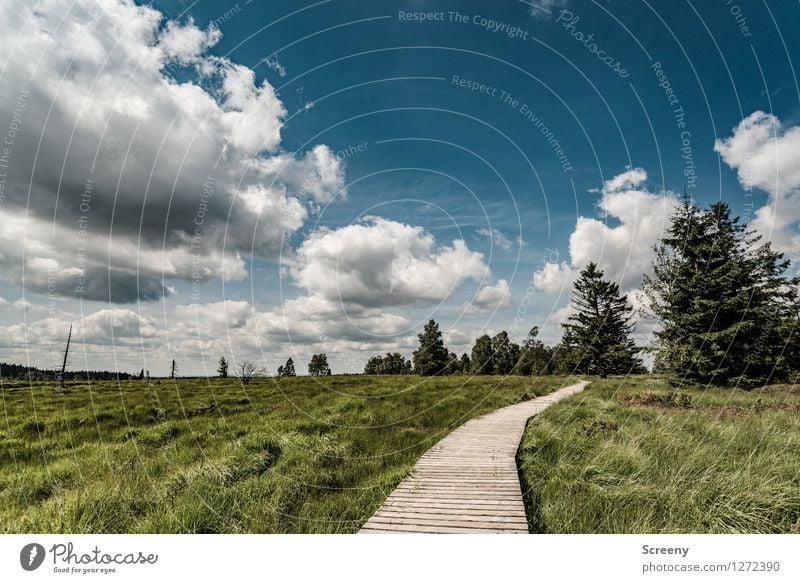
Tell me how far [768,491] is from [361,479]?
6748 mm

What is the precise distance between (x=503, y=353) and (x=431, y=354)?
17.3 m

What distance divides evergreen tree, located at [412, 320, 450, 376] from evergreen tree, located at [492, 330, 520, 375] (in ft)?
34.9

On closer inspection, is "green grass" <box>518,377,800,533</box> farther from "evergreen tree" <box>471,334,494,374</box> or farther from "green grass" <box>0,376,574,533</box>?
"evergreen tree" <box>471,334,494,374</box>

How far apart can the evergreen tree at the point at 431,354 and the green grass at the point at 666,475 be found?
6427cm

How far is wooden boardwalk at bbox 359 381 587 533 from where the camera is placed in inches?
226

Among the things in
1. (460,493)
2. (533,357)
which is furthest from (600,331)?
(460,493)

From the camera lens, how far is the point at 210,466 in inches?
313

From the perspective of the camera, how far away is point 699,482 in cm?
669

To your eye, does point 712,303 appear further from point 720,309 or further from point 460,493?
point 460,493

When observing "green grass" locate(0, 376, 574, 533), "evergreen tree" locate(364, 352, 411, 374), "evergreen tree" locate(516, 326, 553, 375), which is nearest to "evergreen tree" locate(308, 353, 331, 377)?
"evergreen tree" locate(364, 352, 411, 374)

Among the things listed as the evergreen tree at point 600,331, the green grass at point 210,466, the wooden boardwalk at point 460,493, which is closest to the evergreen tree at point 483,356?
the evergreen tree at point 600,331

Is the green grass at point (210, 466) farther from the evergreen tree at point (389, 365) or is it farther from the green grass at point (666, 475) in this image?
the evergreen tree at point (389, 365)
